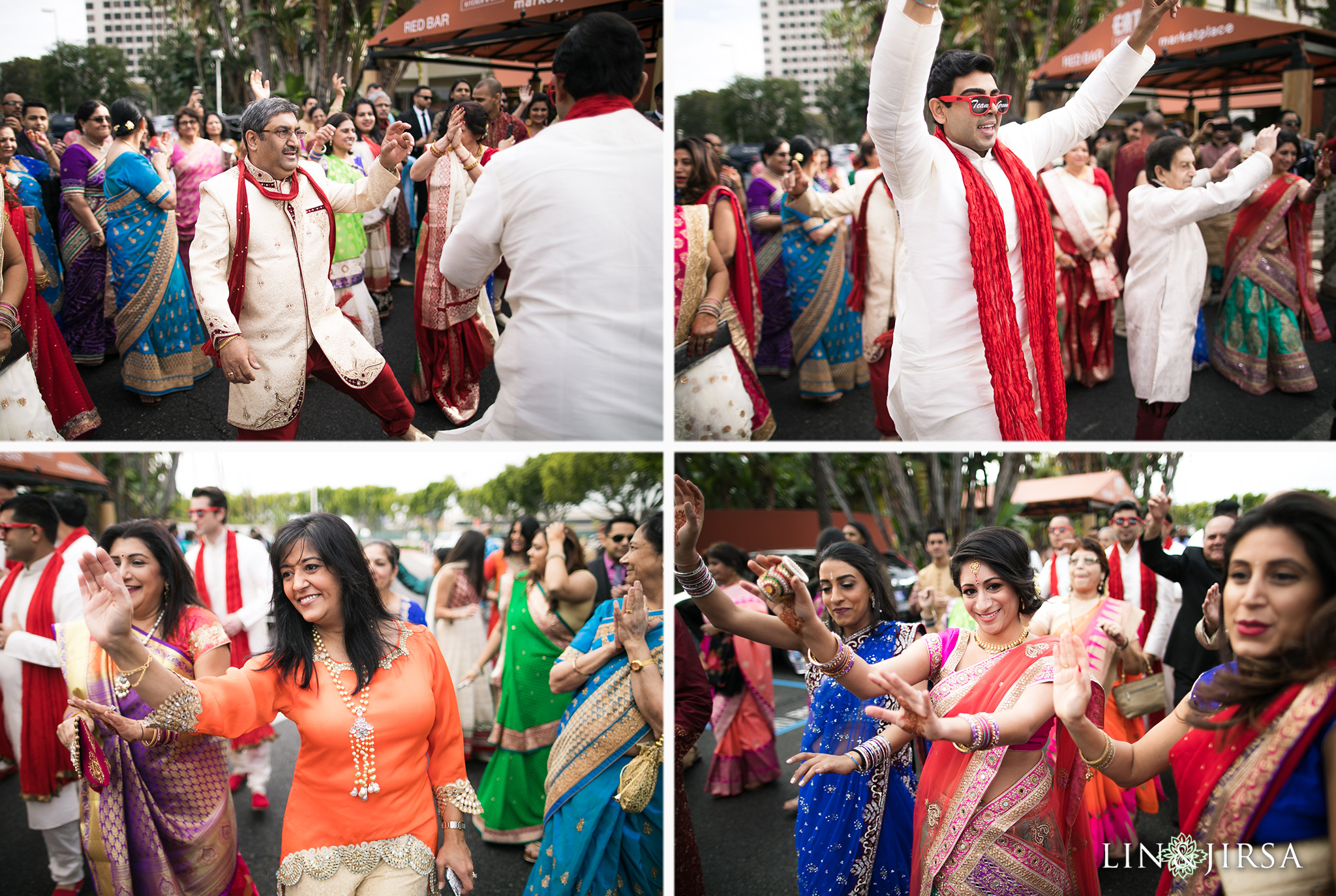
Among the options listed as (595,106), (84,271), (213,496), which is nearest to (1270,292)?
(595,106)

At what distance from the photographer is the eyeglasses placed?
7.16ft

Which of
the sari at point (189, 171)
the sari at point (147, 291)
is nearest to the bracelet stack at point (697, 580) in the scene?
the sari at point (147, 291)

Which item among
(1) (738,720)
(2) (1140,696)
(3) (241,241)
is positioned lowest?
(1) (738,720)

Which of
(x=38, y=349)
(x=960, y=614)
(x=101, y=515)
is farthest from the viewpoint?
(x=101, y=515)

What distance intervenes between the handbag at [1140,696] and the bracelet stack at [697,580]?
2086 millimetres

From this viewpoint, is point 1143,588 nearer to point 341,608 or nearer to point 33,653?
point 341,608

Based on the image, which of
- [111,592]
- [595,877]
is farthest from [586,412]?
[595,877]

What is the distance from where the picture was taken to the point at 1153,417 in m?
3.56

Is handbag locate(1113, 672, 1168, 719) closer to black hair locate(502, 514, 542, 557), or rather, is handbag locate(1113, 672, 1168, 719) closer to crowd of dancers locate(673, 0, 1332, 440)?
crowd of dancers locate(673, 0, 1332, 440)

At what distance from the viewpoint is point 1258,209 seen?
4398mm

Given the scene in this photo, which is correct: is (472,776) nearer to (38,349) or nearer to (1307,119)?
(38,349)

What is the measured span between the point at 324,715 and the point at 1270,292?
186 inches

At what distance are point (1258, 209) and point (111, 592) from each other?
4998 mm

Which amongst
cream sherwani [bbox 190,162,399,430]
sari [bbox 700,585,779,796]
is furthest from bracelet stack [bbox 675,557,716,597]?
sari [bbox 700,585,779,796]
